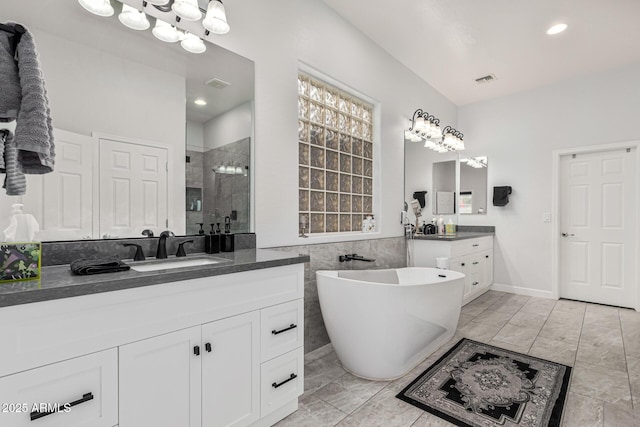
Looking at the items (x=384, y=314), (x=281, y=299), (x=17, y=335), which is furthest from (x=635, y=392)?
(x=17, y=335)

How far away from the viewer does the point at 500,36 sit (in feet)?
10.0

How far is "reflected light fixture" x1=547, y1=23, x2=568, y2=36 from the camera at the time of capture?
287 cm

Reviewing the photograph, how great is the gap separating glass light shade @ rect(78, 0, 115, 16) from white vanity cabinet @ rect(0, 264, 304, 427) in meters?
1.34

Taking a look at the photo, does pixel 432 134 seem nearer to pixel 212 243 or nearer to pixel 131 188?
pixel 212 243

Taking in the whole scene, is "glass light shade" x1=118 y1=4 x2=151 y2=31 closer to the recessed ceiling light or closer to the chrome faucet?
the chrome faucet

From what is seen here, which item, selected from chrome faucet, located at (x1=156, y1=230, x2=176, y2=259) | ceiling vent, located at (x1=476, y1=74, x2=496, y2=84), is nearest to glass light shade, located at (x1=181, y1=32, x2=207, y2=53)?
chrome faucet, located at (x1=156, y1=230, x2=176, y2=259)

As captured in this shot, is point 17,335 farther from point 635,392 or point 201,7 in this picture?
point 635,392

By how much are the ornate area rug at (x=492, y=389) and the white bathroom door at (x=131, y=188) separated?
180 centimetres

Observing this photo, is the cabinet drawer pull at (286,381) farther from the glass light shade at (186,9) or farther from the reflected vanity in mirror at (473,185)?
the reflected vanity in mirror at (473,185)

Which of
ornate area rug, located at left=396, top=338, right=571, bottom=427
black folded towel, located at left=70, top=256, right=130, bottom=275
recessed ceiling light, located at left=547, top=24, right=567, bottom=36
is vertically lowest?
ornate area rug, located at left=396, top=338, right=571, bottom=427

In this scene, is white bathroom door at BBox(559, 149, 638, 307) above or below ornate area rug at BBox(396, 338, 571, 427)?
above

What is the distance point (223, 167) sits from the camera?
6.55ft

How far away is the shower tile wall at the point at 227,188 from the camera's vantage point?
6.30 feet

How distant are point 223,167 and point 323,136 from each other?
3.52 ft
